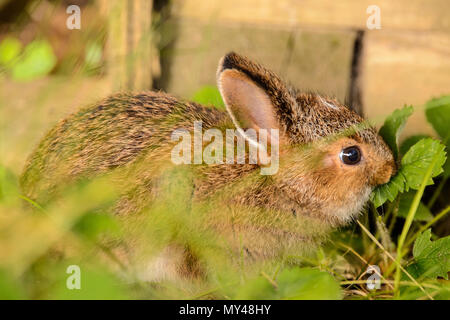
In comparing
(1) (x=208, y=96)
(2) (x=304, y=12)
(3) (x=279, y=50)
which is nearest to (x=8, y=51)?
(1) (x=208, y=96)

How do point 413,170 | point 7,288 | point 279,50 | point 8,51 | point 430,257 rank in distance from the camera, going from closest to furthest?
point 7,288, point 430,257, point 413,170, point 8,51, point 279,50

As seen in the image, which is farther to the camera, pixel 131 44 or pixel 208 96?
pixel 131 44

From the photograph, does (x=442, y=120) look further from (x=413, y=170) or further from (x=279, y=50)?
(x=279, y=50)

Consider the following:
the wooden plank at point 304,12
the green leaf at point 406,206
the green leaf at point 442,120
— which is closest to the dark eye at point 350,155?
the green leaf at point 406,206

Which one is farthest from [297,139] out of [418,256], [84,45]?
[84,45]

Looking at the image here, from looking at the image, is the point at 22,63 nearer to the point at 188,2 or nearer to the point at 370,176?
the point at 188,2

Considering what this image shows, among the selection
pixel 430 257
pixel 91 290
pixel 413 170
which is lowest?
pixel 430 257

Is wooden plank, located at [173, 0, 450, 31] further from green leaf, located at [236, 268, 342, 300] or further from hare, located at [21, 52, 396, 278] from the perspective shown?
green leaf, located at [236, 268, 342, 300]
